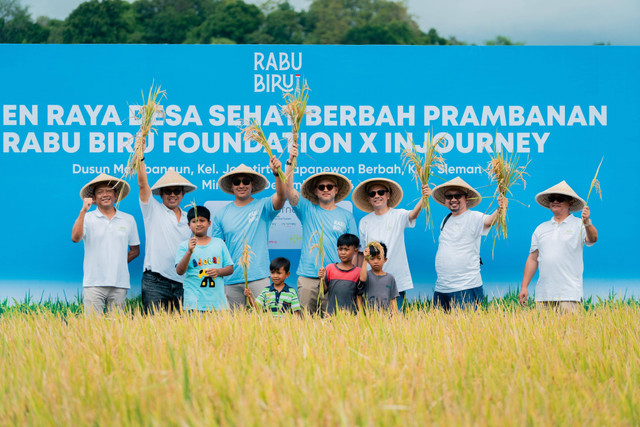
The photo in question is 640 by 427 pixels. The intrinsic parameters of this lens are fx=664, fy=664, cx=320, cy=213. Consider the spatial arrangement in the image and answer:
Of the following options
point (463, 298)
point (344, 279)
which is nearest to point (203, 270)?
point (344, 279)

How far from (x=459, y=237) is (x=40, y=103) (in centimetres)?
539

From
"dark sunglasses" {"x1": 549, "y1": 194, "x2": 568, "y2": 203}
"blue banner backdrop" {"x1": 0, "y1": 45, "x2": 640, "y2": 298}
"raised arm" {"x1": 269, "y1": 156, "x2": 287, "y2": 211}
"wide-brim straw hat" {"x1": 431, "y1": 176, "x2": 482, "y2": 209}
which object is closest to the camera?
"raised arm" {"x1": 269, "y1": 156, "x2": 287, "y2": 211}

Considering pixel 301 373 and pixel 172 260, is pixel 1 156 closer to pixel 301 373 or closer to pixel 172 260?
pixel 172 260

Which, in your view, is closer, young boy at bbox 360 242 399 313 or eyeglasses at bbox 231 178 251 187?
young boy at bbox 360 242 399 313

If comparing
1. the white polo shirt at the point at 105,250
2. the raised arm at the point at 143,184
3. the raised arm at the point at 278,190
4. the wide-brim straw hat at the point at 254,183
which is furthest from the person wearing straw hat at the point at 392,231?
the white polo shirt at the point at 105,250

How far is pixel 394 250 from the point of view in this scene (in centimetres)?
662

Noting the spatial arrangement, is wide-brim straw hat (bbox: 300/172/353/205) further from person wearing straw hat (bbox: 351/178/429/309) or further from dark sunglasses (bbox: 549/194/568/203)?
dark sunglasses (bbox: 549/194/568/203)

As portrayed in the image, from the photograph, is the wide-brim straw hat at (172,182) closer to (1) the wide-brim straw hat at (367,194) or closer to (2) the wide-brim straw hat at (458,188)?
(1) the wide-brim straw hat at (367,194)

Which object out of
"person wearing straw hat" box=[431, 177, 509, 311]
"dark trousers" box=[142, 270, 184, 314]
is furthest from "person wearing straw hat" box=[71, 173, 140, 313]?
"person wearing straw hat" box=[431, 177, 509, 311]

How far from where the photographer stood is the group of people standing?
6.31m

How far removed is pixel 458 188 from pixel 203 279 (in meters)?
2.91

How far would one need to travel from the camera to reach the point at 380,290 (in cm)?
597

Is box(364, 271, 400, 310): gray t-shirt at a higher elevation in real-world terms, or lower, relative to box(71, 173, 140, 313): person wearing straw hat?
lower

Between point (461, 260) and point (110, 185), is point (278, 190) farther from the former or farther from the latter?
point (110, 185)
